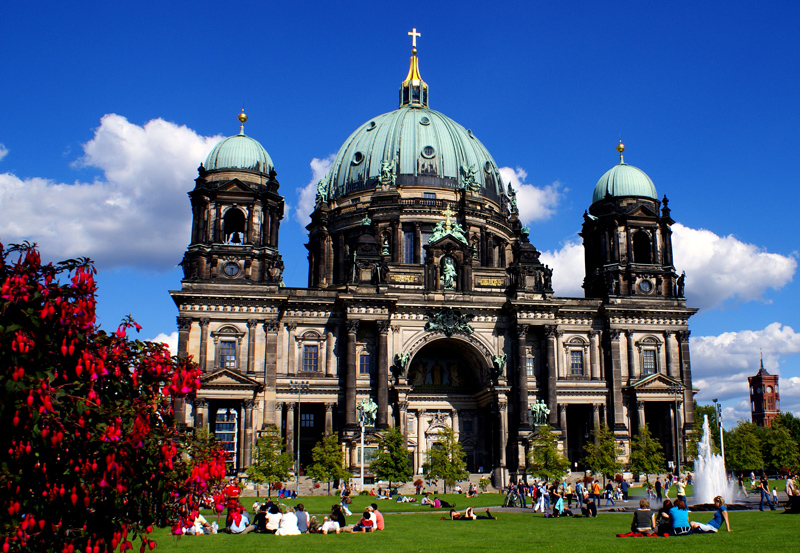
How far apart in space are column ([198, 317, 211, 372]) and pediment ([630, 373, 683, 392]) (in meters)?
35.7

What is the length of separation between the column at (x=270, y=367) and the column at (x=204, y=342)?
4.51m

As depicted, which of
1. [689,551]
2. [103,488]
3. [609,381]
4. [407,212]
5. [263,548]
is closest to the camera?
[103,488]

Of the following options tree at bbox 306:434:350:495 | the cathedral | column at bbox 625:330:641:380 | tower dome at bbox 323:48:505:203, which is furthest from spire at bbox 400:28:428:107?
tree at bbox 306:434:350:495

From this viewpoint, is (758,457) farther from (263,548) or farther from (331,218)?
(263,548)

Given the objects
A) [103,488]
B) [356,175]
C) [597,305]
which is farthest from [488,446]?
[103,488]

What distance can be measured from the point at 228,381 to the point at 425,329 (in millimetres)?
16958

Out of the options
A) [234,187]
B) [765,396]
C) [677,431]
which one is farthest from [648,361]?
[765,396]

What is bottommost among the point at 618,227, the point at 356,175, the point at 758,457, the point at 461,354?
the point at 758,457

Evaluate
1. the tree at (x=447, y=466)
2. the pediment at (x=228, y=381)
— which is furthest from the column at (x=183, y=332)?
the tree at (x=447, y=466)

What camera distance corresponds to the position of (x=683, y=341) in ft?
231

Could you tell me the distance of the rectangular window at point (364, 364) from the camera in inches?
2589

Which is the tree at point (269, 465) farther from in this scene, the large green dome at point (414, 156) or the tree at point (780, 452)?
the tree at point (780, 452)

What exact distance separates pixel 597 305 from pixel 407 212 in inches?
789

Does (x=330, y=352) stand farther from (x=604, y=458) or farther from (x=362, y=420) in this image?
(x=604, y=458)
